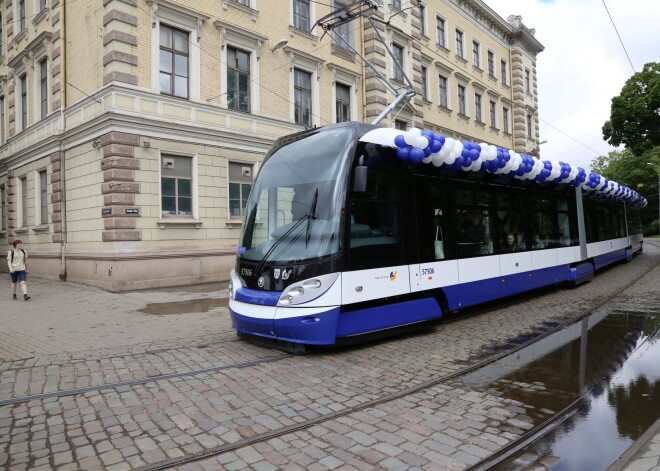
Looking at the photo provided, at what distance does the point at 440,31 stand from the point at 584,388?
27.1m

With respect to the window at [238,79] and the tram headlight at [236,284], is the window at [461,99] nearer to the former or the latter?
the window at [238,79]

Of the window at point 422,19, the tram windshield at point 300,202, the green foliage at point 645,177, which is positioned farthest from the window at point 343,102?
the green foliage at point 645,177

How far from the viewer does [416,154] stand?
22.3 feet

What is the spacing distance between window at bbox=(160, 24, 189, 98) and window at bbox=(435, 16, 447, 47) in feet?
57.3

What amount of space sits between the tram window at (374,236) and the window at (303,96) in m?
12.7

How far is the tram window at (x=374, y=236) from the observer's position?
6.12m

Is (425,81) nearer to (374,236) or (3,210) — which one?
(374,236)

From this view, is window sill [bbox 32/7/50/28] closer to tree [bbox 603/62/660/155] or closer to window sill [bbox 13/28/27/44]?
window sill [bbox 13/28/27/44]

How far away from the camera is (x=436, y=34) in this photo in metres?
27.3

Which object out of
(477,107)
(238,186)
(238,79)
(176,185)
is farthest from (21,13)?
(477,107)

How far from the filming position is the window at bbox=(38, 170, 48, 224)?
17516mm

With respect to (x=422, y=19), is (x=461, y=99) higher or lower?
lower

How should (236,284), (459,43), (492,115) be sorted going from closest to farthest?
(236,284) → (459,43) → (492,115)

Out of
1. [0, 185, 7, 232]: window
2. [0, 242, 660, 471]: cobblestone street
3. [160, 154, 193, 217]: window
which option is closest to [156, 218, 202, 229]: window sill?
[160, 154, 193, 217]: window
